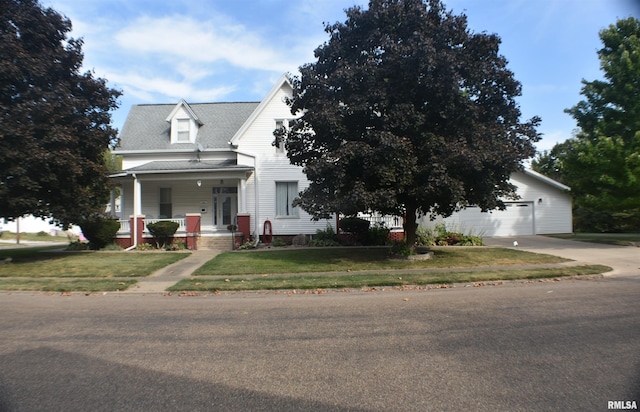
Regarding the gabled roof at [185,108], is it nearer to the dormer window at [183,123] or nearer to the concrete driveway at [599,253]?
the dormer window at [183,123]

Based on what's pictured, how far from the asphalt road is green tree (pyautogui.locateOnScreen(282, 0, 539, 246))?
445cm

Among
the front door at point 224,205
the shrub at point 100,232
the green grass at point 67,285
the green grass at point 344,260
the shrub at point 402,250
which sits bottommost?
the green grass at point 67,285

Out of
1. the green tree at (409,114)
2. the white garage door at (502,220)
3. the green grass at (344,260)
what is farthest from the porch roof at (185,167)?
the white garage door at (502,220)

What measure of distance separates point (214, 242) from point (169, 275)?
25.3 feet

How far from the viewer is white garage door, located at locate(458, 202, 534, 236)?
23.3 m

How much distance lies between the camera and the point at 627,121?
1786 cm

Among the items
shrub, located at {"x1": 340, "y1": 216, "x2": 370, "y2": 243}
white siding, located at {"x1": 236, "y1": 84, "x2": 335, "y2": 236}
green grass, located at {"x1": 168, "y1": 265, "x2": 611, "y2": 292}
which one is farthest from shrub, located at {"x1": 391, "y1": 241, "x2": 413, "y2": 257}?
white siding, located at {"x1": 236, "y1": 84, "x2": 335, "y2": 236}

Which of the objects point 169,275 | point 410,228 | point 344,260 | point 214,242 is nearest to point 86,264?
point 169,275

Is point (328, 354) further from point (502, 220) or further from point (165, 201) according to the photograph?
point (502, 220)

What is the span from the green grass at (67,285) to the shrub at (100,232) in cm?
702

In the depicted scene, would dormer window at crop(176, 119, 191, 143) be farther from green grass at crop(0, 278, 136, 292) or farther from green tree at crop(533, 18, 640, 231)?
green tree at crop(533, 18, 640, 231)

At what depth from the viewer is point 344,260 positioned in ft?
45.6

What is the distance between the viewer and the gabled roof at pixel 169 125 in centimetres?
2238

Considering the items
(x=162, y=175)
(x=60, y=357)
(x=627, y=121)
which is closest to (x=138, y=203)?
(x=162, y=175)
